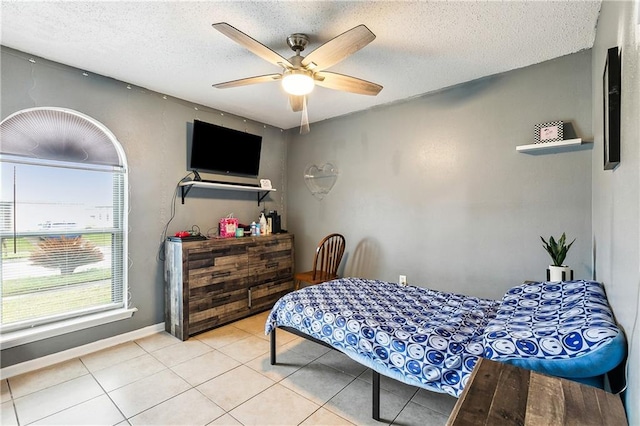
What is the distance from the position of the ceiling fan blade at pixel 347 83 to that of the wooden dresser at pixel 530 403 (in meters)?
1.97

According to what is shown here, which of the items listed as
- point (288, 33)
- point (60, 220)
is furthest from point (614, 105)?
point (60, 220)

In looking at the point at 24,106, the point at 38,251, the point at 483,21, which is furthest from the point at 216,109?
the point at 483,21

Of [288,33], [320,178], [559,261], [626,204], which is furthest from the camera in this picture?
[320,178]

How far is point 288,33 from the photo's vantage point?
207cm

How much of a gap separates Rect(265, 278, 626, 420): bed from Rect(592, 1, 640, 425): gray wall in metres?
0.11

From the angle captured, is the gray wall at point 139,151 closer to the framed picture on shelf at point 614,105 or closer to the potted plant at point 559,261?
the potted plant at point 559,261

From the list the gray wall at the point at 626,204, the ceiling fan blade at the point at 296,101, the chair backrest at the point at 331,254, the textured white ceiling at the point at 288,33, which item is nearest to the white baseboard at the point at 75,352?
the chair backrest at the point at 331,254

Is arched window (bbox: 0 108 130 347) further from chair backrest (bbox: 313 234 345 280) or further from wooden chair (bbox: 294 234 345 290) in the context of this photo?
chair backrest (bbox: 313 234 345 280)

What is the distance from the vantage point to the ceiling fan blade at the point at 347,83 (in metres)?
2.16

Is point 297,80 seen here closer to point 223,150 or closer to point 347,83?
point 347,83

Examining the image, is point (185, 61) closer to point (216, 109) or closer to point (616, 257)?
point (216, 109)

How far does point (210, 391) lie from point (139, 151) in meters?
2.39

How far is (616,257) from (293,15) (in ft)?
7.26

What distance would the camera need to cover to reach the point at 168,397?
6.55 ft
